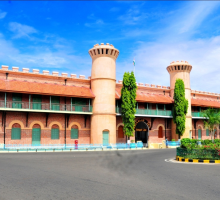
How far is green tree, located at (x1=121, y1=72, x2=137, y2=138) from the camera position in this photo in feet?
107

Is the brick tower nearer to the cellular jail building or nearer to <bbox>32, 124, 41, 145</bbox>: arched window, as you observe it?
the cellular jail building

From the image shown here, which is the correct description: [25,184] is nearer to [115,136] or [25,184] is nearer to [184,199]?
[184,199]

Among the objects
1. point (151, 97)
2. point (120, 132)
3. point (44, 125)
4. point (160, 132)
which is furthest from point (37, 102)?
point (160, 132)

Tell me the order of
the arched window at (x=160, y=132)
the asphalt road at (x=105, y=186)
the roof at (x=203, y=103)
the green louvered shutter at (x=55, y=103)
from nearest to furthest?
1. the asphalt road at (x=105, y=186)
2. the green louvered shutter at (x=55, y=103)
3. the arched window at (x=160, y=132)
4. the roof at (x=203, y=103)

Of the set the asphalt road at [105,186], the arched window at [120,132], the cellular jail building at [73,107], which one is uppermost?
the cellular jail building at [73,107]

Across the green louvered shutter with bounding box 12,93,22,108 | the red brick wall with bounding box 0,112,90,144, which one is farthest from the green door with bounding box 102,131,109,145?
the green louvered shutter with bounding box 12,93,22,108

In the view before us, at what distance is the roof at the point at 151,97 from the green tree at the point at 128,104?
141cm

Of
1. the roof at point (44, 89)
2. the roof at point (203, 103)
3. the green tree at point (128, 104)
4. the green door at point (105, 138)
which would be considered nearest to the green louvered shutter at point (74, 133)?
the green door at point (105, 138)

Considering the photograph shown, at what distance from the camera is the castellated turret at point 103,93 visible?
31.7 m

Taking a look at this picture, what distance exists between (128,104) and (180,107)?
360 inches

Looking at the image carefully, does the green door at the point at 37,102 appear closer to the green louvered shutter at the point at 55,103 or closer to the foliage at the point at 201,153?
the green louvered shutter at the point at 55,103

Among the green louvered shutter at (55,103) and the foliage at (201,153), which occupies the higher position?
the green louvered shutter at (55,103)

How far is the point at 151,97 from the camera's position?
37875mm

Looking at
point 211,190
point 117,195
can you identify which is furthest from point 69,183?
point 211,190
